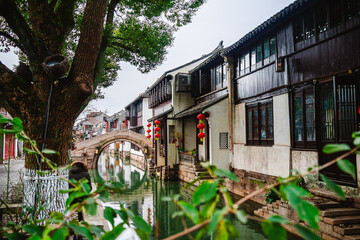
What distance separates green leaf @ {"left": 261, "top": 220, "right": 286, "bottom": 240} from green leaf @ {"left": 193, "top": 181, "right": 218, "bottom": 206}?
0.19m

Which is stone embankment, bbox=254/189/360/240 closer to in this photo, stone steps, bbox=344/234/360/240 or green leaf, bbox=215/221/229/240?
stone steps, bbox=344/234/360/240

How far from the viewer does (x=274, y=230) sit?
2.90 ft

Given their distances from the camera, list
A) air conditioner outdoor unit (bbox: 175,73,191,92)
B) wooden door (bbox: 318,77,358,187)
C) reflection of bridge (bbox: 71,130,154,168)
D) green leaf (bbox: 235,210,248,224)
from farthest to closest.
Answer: reflection of bridge (bbox: 71,130,154,168), air conditioner outdoor unit (bbox: 175,73,191,92), wooden door (bbox: 318,77,358,187), green leaf (bbox: 235,210,248,224)

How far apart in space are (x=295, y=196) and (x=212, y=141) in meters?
11.5

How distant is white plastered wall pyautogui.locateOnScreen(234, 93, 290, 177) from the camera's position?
866 cm

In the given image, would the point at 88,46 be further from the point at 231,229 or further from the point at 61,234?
the point at 231,229

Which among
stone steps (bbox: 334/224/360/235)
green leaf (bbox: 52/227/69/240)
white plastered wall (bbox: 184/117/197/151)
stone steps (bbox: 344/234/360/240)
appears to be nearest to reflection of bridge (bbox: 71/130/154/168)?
white plastered wall (bbox: 184/117/197/151)

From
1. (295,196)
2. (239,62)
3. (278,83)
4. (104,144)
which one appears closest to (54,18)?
(295,196)

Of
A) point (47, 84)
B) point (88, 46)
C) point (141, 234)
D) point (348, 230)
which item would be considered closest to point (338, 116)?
point (348, 230)

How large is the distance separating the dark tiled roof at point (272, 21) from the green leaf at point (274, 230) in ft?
26.1

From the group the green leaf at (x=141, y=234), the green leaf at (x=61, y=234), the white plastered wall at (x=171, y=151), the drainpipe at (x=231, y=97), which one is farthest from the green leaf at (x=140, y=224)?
the white plastered wall at (x=171, y=151)

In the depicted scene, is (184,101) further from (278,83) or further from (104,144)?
(104,144)

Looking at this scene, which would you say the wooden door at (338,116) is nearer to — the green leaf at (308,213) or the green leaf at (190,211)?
the green leaf at (308,213)

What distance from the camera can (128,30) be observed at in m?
7.58
